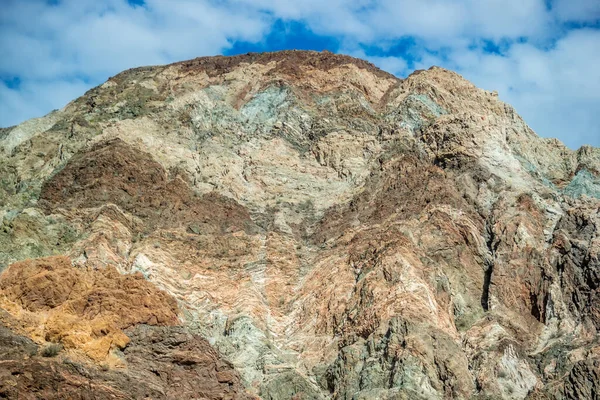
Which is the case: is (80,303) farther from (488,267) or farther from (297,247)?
(488,267)

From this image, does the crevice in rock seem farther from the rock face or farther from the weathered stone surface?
the weathered stone surface

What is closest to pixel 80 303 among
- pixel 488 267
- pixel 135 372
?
pixel 135 372

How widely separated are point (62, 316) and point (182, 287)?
7605 millimetres

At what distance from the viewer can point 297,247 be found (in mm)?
38375

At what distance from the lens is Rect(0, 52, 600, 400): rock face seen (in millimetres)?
28219

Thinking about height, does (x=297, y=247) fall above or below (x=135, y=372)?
above

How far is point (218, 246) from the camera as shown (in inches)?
1465

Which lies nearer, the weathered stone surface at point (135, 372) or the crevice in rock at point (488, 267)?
the weathered stone surface at point (135, 372)

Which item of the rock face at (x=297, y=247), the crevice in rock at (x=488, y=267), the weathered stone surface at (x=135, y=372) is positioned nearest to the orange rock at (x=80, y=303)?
the rock face at (x=297, y=247)

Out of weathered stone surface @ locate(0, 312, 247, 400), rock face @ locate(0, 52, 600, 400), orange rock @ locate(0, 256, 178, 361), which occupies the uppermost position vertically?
rock face @ locate(0, 52, 600, 400)

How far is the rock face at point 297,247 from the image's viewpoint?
28.2 meters

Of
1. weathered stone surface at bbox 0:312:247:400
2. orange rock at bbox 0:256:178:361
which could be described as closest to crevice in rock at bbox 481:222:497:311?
weathered stone surface at bbox 0:312:247:400

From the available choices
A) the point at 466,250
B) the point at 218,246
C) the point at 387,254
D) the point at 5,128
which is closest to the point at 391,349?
the point at 387,254

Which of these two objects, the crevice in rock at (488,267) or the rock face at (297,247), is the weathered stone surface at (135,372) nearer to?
the rock face at (297,247)
